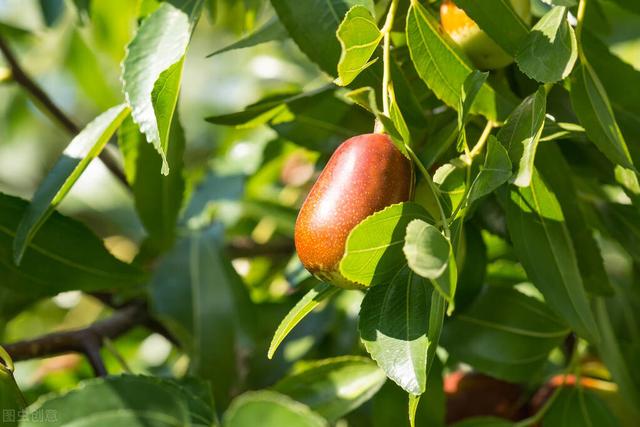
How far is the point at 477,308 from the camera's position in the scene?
112 centimetres

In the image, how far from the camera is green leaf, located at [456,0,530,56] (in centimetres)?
87

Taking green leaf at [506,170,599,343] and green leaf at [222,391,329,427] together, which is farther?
green leaf at [506,170,599,343]

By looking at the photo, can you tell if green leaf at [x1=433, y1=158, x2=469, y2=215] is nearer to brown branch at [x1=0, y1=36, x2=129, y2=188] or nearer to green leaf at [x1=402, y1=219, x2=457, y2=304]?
green leaf at [x1=402, y1=219, x2=457, y2=304]

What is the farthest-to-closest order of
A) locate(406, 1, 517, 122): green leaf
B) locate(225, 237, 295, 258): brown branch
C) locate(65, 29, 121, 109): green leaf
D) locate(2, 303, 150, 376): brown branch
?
locate(65, 29, 121, 109): green leaf, locate(225, 237, 295, 258): brown branch, locate(2, 303, 150, 376): brown branch, locate(406, 1, 517, 122): green leaf

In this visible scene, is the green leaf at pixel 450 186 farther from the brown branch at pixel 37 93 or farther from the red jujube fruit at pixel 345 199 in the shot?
the brown branch at pixel 37 93

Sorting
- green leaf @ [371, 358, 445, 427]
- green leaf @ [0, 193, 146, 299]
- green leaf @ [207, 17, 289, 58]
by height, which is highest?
green leaf @ [207, 17, 289, 58]

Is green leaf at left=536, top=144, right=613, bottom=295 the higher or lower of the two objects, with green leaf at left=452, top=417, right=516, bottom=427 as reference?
higher

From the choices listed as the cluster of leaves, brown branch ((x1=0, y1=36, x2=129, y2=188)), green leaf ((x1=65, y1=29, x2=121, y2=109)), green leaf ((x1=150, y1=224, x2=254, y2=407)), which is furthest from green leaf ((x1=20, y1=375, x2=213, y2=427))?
green leaf ((x1=65, y1=29, x2=121, y2=109))

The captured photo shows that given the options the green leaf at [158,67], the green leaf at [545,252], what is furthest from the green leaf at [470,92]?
the green leaf at [158,67]

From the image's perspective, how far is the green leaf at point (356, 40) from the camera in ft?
2.54

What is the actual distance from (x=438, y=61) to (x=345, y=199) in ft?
0.59

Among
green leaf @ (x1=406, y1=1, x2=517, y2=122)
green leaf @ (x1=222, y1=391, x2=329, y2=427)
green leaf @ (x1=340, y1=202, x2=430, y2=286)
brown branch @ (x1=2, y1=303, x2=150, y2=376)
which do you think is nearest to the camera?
green leaf @ (x1=222, y1=391, x2=329, y2=427)

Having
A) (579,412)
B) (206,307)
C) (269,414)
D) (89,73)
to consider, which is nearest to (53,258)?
(206,307)

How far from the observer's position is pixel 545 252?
35.9 inches
